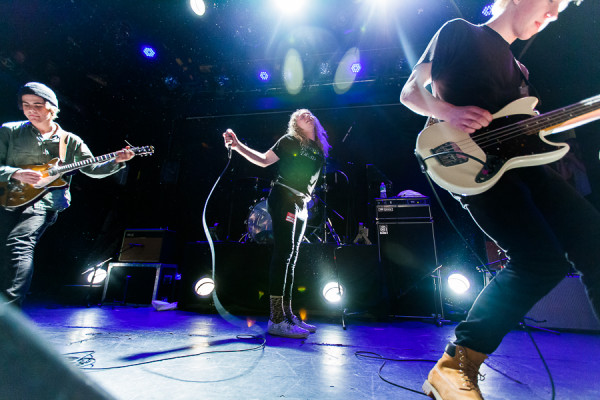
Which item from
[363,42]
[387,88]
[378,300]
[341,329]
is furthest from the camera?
[387,88]

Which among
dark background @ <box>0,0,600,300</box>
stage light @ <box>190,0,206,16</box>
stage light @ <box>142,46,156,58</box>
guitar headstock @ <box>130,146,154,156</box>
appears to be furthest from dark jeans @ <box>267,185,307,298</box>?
stage light @ <box>142,46,156,58</box>

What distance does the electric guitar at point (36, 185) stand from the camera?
7.21 feet

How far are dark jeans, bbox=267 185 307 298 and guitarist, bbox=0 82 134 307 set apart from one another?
1731 millimetres

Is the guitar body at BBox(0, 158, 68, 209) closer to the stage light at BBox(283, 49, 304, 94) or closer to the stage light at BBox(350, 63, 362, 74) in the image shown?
the stage light at BBox(283, 49, 304, 94)

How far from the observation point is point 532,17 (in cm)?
136

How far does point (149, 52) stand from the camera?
5523 millimetres

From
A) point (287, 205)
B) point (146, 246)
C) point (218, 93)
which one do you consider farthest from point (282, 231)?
point (218, 93)

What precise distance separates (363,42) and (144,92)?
4.86m

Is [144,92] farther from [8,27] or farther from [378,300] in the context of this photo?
[378,300]

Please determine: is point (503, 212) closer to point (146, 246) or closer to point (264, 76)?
point (146, 246)

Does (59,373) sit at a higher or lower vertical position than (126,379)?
higher

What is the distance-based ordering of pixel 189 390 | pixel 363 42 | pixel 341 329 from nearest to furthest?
pixel 189 390, pixel 341 329, pixel 363 42

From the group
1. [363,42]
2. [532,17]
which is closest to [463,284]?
[532,17]

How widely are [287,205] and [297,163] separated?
1.39 ft
